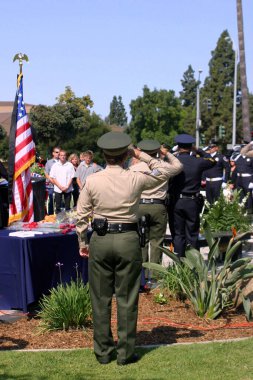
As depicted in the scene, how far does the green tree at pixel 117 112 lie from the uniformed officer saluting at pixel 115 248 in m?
164

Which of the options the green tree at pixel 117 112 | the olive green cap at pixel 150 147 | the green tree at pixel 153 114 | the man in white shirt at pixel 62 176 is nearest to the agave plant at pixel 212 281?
the olive green cap at pixel 150 147

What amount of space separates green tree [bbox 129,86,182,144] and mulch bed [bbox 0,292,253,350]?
8989 cm

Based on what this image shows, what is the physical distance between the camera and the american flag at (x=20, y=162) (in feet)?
34.9

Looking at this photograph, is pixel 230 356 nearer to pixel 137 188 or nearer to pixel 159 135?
pixel 137 188

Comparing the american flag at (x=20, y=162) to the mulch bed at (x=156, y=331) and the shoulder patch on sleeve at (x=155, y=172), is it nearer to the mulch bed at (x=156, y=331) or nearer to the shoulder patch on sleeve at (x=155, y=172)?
the mulch bed at (x=156, y=331)

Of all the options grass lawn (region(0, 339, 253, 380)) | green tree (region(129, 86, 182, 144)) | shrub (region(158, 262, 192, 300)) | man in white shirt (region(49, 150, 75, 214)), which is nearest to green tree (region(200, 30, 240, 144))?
green tree (region(129, 86, 182, 144))

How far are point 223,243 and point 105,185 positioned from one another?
5717 millimetres

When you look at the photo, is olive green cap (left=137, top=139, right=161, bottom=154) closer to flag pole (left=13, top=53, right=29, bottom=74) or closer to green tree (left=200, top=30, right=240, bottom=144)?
flag pole (left=13, top=53, right=29, bottom=74)

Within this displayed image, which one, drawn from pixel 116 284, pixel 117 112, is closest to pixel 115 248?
pixel 116 284

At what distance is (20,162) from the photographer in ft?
35.3

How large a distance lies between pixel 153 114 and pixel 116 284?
3675 inches

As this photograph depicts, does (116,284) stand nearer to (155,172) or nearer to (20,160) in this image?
(155,172)

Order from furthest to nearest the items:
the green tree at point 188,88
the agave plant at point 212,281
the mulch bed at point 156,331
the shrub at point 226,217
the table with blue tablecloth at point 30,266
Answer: the green tree at point 188,88
the shrub at point 226,217
the table with blue tablecloth at point 30,266
the agave plant at point 212,281
the mulch bed at point 156,331

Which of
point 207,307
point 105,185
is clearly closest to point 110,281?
point 105,185
